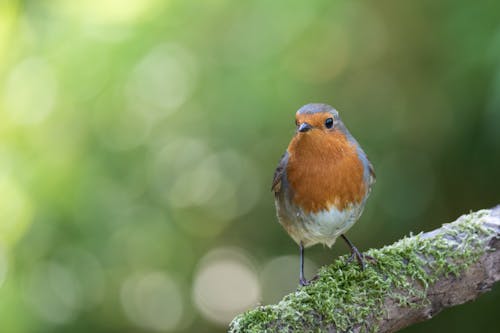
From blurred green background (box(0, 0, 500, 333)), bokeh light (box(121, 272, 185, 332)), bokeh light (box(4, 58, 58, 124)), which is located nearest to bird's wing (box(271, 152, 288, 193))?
blurred green background (box(0, 0, 500, 333))

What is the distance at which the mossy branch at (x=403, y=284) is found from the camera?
2.37 metres

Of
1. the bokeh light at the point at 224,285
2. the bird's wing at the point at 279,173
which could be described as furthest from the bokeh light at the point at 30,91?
the bird's wing at the point at 279,173

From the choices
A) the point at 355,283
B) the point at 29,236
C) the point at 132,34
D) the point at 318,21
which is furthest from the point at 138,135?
the point at 355,283

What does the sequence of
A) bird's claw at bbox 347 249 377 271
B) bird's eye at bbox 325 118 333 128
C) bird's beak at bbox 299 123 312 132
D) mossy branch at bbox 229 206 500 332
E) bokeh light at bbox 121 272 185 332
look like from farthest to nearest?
bokeh light at bbox 121 272 185 332, bird's eye at bbox 325 118 333 128, bird's beak at bbox 299 123 312 132, bird's claw at bbox 347 249 377 271, mossy branch at bbox 229 206 500 332

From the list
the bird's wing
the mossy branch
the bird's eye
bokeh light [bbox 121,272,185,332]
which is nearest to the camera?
the mossy branch

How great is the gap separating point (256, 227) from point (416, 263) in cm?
159

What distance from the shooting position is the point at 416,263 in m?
2.63

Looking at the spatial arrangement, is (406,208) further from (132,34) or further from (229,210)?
(132,34)

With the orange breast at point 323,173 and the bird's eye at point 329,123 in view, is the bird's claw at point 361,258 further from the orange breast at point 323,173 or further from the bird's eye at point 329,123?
the bird's eye at point 329,123

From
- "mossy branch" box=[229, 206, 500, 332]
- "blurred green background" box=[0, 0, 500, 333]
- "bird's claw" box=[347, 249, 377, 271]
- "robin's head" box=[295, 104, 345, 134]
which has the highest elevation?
"blurred green background" box=[0, 0, 500, 333]

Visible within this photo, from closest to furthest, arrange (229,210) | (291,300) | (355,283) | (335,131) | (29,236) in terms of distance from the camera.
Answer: (291,300)
(355,283)
(335,131)
(29,236)
(229,210)

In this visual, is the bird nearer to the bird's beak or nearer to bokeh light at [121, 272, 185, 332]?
the bird's beak

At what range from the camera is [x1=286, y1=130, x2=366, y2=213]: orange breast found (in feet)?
9.49

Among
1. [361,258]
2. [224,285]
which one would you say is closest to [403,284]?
[361,258]
